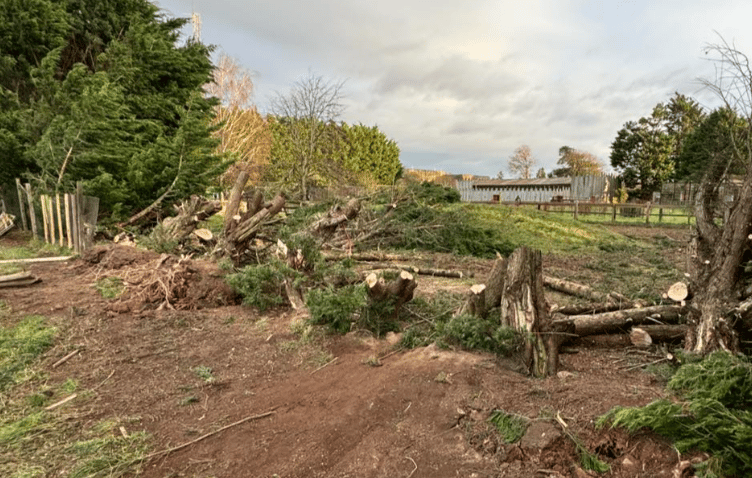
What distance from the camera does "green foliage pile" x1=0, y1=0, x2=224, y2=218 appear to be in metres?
10.8

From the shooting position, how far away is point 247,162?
Answer: 1028 inches

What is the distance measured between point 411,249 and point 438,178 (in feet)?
96.1

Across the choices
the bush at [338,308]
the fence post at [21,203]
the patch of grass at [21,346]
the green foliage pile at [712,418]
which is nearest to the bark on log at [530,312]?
the green foliage pile at [712,418]

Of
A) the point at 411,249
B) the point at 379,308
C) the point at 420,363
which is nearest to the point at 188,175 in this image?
the point at 411,249

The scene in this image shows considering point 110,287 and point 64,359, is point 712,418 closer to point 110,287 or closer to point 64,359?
point 64,359

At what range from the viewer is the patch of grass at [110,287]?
647 centimetres

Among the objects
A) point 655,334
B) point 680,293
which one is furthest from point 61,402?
point 680,293

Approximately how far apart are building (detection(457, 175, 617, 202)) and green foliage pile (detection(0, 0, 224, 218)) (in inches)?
807

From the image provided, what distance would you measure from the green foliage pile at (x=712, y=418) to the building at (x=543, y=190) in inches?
1022

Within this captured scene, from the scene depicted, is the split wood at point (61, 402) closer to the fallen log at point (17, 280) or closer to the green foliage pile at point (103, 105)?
the fallen log at point (17, 280)

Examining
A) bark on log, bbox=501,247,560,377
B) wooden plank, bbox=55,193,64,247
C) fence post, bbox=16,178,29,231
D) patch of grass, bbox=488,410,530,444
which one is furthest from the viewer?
fence post, bbox=16,178,29,231

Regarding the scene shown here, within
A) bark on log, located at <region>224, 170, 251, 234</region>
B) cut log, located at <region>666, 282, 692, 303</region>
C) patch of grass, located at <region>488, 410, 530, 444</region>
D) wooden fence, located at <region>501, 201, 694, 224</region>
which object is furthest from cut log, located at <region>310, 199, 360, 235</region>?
wooden fence, located at <region>501, 201, 694, 224</region>

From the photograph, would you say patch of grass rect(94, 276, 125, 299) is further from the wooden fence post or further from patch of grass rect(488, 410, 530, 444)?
patch of grass rect(488, 410, 530, 444)

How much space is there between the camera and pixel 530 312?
12.7ft
